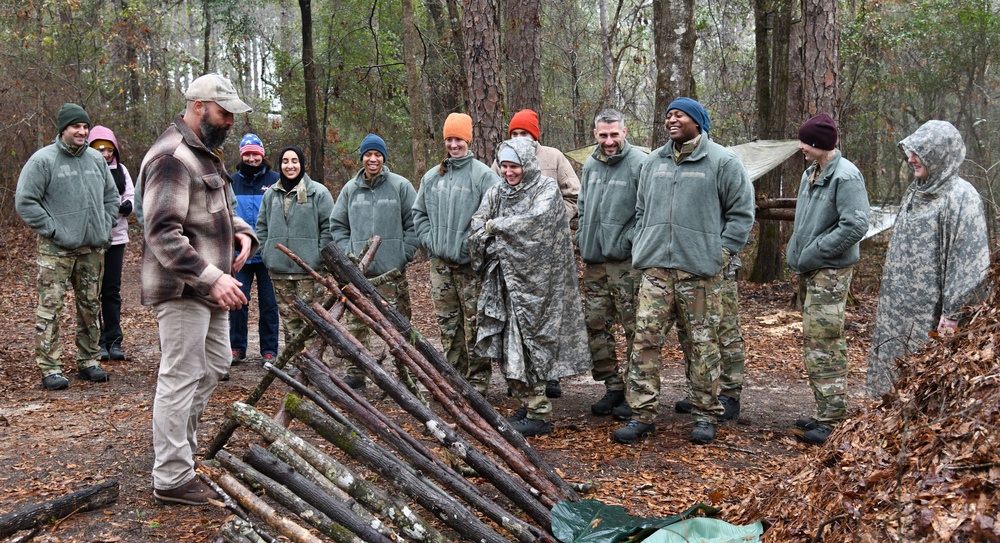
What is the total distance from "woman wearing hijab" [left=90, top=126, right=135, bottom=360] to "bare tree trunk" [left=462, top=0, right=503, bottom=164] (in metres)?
3.74

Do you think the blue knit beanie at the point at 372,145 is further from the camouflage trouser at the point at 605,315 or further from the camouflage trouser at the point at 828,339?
the camouflage trouser at the point at 828,339

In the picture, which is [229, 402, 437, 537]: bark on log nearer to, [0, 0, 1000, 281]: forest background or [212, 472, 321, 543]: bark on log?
[212, 472, 321, 543]: bark on log

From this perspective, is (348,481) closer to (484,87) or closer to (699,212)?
(699,212)

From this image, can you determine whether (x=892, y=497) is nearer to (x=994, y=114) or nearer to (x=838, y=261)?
(x=838, y=261)

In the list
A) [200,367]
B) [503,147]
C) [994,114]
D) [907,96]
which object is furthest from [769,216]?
[994,114]

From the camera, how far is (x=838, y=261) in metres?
5.55

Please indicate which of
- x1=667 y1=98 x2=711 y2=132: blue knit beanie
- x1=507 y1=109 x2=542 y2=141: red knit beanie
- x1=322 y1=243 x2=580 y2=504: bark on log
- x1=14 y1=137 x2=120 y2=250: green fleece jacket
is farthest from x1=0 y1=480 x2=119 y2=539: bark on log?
x1=667 y1=98 x2=711 y2=132: blue knit beanie

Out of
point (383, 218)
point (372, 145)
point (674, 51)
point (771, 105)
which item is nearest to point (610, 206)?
point (383, 218)

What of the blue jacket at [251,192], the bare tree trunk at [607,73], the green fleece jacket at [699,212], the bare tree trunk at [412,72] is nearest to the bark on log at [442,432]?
the green fleece jacket at [699,212]

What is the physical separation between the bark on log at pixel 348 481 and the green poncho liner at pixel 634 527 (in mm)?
682

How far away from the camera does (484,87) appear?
8.87 meters

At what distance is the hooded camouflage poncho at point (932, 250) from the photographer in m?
4.72

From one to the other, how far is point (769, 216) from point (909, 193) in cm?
483

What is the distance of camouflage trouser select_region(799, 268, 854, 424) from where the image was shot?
559 cm
